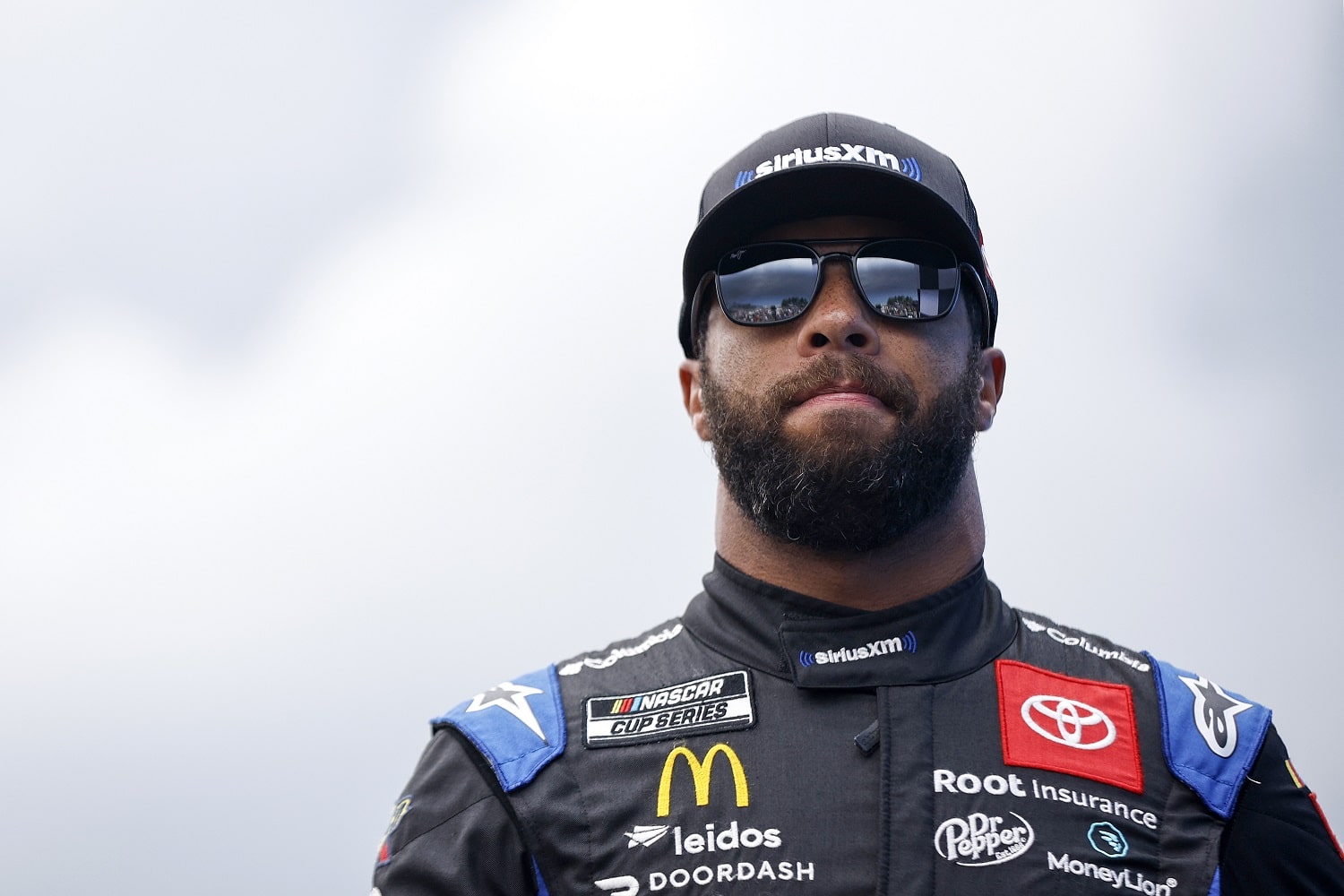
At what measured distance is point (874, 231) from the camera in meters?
3.97

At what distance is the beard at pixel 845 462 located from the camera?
12.1ft

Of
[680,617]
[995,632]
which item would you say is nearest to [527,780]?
[680,617]

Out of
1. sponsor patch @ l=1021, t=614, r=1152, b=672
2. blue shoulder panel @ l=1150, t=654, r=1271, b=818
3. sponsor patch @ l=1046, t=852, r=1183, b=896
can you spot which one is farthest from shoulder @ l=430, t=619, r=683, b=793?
blue shoulder panel @ l=1150, t=654, r=1271, b=818

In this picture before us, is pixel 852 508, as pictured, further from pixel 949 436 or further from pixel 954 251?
pixel 954 251

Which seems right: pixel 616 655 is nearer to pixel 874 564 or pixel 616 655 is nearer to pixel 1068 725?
pixel 874 564

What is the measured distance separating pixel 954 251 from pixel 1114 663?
57.4 inches

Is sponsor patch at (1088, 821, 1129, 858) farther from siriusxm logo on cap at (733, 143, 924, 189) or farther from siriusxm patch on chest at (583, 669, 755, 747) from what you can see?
siriusxm logo on cap at (733, 143, 924, 189)

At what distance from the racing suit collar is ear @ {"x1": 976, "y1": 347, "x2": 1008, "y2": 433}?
59 centimetres

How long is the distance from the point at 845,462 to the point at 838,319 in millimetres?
449

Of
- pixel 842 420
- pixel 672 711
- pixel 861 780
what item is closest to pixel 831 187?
pixel 842 420

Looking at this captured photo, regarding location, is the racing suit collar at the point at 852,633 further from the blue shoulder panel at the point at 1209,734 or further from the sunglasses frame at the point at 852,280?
the sunglasses frame at the point at 852,280

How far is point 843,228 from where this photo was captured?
13.0 feet

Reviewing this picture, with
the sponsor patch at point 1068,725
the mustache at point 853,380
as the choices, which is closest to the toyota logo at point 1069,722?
the sponsor patch at point 1068,725

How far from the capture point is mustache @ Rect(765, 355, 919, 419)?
3.69 meters
